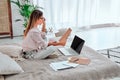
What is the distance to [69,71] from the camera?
2207 mm

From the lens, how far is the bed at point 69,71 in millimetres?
2123

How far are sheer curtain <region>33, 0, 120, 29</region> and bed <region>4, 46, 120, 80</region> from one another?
2.57m

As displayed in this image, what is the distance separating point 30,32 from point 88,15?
9.73 ft

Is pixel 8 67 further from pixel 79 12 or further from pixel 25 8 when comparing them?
pixel 79 12

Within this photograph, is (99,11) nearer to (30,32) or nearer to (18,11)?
(18,11)

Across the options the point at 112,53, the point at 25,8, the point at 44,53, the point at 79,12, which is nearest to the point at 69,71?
the point at 44,53

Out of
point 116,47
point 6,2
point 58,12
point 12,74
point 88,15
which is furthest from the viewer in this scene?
point 88,15

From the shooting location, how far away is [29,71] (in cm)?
223

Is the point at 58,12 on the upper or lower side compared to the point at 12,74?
upper

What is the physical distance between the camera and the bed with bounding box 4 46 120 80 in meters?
2.12

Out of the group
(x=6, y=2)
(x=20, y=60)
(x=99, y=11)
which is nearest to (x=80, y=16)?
(x=99, y=11)

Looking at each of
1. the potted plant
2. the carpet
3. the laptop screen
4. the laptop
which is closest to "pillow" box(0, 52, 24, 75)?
the laptop

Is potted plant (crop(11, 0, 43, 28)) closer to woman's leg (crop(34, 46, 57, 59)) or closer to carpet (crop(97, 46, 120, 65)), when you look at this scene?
carpet (crop(97, 46, 120, 65))

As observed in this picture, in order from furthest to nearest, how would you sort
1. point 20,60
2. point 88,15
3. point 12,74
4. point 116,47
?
point 88,15 < point 116,47 < point 20,60 < point 12,74
